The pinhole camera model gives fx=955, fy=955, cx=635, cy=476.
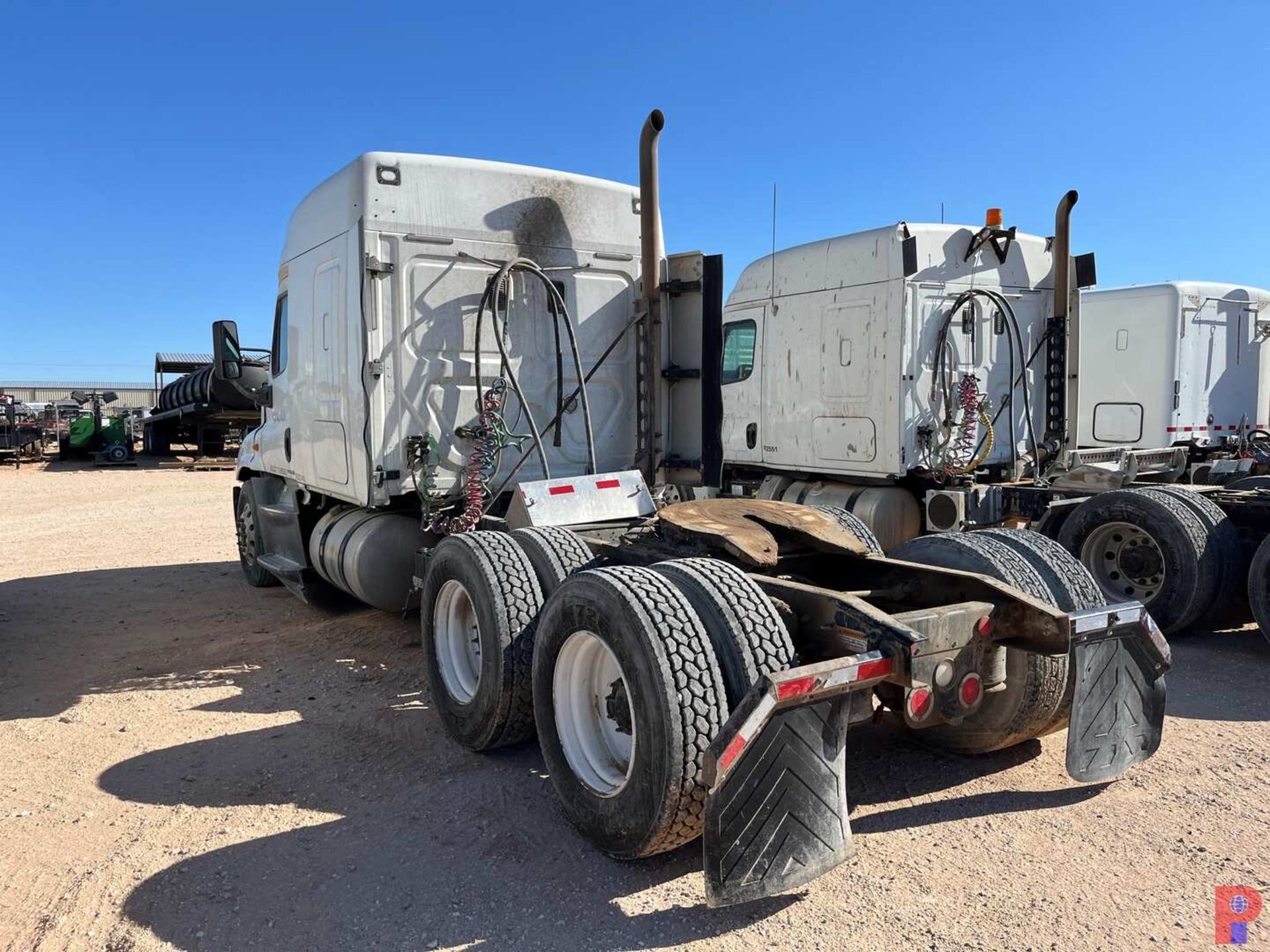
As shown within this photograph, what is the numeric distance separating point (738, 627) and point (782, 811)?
58 centimetres

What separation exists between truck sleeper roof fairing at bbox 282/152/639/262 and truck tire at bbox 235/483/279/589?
263 centimetres

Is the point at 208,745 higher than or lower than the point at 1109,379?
lower

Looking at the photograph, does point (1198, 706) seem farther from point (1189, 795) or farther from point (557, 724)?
point (557, 724)

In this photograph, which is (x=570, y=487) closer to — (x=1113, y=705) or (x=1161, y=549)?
(x=1113, y=705)

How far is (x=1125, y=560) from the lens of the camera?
6762mm

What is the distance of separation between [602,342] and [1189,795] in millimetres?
4155

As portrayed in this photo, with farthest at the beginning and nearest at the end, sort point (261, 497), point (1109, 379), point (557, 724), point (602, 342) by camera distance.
→ point (1109, 379) → point (261, 497) → point (602, 342) → point (557, 724)

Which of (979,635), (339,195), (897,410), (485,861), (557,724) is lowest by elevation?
(485,861)

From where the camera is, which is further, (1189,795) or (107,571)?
(107,571)

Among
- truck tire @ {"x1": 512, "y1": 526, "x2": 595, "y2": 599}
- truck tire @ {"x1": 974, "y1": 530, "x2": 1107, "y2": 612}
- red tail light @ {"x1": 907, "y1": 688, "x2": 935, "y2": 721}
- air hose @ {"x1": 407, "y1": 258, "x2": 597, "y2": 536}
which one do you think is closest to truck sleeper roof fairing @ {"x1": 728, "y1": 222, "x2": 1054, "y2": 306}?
air hose @ {"x1": 407, "y1": 258, "x2": 597, "y2": 536}

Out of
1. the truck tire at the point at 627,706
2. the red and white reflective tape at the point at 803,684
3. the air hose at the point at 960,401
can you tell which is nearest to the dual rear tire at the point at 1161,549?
the air hose at the point at 960,401

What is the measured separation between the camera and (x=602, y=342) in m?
6.39

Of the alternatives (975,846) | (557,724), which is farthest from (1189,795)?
(557,724)
